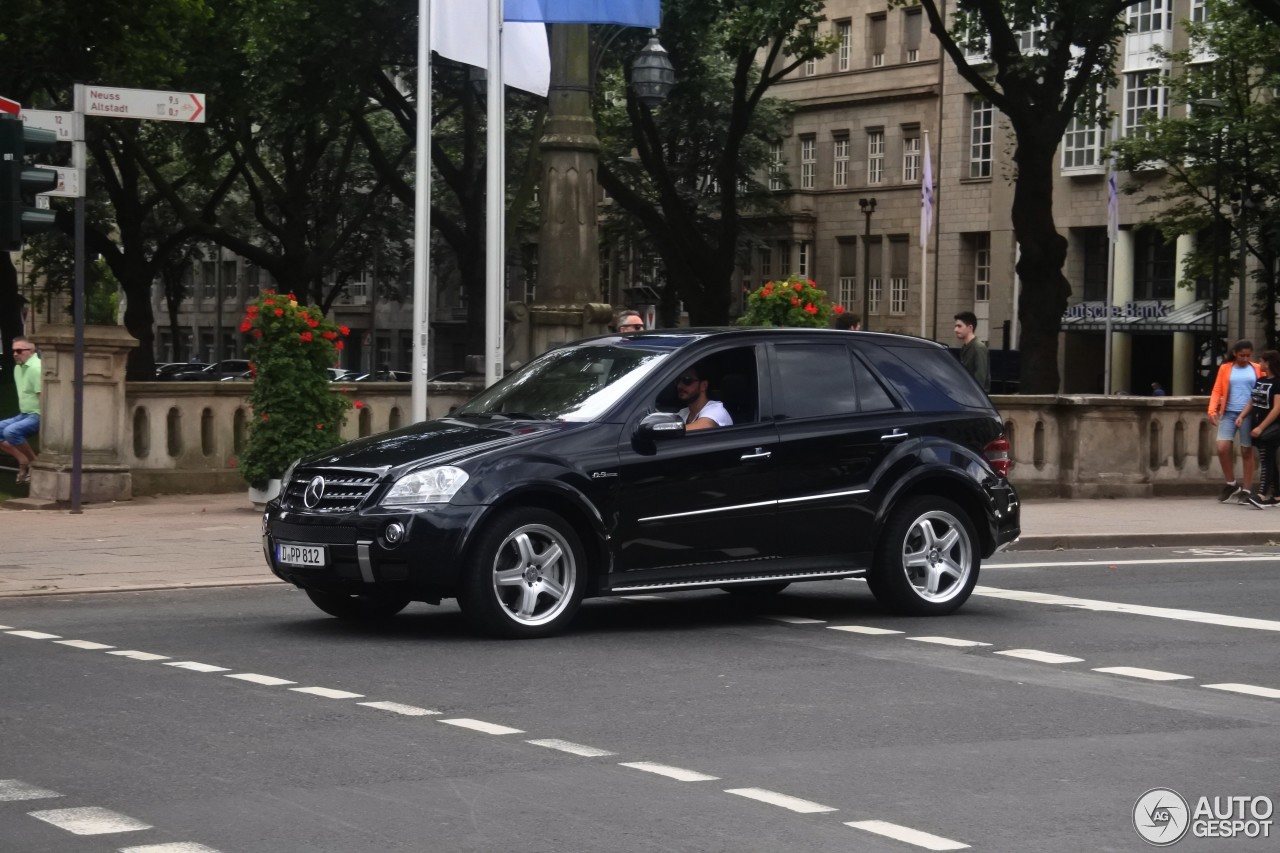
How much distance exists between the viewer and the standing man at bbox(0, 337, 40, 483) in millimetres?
20969

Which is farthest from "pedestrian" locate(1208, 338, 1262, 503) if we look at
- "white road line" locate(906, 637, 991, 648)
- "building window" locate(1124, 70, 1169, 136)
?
"building window" locate(1124, 70, 1169, 136)

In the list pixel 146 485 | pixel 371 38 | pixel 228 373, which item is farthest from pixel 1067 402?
pixel 228 373

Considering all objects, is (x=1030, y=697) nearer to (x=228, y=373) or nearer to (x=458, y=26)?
(x=458, y=26)

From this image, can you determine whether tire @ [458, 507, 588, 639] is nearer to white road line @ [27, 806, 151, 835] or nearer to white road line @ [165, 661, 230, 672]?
white road line @ [165, 661, 230, 672]

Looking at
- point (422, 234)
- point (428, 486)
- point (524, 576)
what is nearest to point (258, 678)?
point (428, 486)

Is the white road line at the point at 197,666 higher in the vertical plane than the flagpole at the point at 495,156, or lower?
Result: lower

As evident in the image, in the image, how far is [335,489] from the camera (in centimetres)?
1114

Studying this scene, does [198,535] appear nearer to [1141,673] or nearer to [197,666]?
[197,666]

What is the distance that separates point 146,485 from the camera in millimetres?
21188

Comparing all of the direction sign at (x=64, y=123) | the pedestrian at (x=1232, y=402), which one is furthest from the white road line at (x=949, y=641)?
the pedestrian at (x=1232, y=402)

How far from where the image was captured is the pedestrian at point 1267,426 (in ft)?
74.4

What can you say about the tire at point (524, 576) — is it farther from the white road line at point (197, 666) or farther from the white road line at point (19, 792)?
the white road line at point (19, 792)

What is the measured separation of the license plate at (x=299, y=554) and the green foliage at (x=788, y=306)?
1018 cm

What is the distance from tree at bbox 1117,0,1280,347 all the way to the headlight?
134ft
